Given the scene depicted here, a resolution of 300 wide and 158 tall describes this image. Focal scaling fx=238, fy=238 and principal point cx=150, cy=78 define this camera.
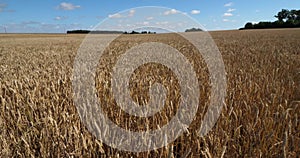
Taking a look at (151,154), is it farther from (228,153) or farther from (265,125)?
(265,125)

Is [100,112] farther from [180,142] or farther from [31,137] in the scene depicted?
[180,142]

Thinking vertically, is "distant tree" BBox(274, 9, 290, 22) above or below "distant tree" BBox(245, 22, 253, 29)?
above

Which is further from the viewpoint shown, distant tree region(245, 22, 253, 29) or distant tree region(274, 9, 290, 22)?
distant tree region(274, 9, 290, 22)

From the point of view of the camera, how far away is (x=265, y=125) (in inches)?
67.0

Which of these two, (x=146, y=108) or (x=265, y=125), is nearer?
(x=265, y=125)

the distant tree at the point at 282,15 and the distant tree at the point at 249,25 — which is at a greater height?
the distant tree at the point at 282,15

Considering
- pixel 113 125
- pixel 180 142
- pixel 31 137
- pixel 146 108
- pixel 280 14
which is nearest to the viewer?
pixel 180 142

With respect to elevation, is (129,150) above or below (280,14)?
below

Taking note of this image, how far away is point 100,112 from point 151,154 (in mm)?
754

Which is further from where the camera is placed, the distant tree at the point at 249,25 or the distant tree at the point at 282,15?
the distant tree at the point at 282,15

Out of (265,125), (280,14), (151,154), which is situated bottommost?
(151,154)

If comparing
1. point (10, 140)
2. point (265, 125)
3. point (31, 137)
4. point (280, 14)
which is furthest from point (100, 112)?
point (280, 14)

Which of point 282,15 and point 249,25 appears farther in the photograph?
point 282,15

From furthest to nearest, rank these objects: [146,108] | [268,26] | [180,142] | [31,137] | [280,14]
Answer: [280,14] → [268,26] → [146,108] → [31,137] → [180,142]
